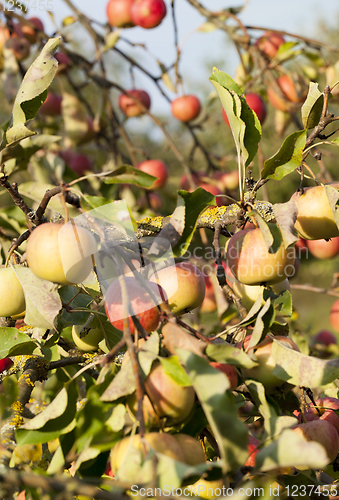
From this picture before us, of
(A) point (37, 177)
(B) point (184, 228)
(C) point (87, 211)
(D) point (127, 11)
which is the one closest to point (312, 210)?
(B) point (184, 228)

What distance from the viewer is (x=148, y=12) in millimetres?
1650

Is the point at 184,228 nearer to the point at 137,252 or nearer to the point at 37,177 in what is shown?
the point at 137,252

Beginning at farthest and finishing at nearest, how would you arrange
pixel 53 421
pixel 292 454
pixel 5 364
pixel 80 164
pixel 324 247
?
1. pixel 80 164
2. pixel 324 247
3. pixel 5 364
4. pixel 53 421
5. pixel 292 454

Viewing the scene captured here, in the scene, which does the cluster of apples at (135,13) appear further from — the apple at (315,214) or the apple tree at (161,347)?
the apple at (315,214)

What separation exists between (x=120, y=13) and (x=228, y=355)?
5.65ft

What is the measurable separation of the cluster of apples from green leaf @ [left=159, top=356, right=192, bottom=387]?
1.59 metres

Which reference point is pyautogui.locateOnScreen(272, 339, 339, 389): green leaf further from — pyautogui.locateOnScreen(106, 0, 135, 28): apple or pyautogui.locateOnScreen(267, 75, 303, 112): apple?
pyautogui.locateOnScreen(106, 0, 135, 28): apple

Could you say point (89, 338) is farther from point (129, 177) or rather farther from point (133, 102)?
point (133, 102)

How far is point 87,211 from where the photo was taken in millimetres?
492

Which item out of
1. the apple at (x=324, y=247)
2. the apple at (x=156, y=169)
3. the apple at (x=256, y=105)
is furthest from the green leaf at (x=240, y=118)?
the apple at (x=156, y=169)

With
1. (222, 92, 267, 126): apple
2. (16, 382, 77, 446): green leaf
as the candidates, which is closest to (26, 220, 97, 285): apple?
(16, 382, 77, 446): green leaf

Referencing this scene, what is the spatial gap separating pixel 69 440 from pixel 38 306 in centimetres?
16

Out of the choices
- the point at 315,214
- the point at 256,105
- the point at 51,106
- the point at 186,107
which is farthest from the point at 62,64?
the point at 315,214

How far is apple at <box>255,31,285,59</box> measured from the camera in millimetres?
1793
